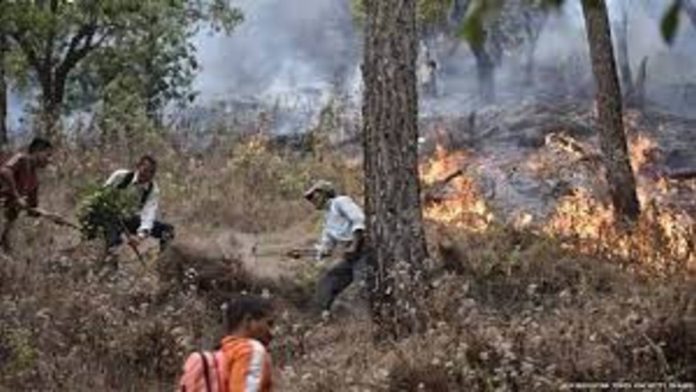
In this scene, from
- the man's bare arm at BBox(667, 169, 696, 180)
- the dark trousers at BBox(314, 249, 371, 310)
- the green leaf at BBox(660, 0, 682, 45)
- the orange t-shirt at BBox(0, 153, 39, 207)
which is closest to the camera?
the green leaf at BBox(660, 0, 682, 45)

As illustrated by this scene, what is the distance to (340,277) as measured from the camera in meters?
8.80

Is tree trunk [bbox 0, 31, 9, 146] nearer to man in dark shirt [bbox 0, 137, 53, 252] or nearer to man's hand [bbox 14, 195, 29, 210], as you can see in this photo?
man in dark shirt [bbox 0, 137, 53, 252]

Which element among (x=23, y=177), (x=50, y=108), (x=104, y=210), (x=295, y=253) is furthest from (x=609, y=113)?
(x=50, y=108)

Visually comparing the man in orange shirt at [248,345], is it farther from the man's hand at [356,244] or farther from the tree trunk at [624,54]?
the tree trunk at [624,54]

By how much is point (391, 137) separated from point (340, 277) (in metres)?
1.30

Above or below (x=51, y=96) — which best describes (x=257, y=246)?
below

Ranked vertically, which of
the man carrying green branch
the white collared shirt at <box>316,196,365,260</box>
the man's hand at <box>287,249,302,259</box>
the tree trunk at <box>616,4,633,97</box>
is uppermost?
the tree trunk at <box>616,4,633,97</box>

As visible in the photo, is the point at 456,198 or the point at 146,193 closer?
the point at 146,193

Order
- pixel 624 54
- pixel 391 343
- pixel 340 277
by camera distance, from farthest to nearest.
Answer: pixel 624 54 → pixel 340 277 → pixel 391 343

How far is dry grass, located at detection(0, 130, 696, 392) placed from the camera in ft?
20.4

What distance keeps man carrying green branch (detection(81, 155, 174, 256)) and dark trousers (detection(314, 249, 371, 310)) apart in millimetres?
1718

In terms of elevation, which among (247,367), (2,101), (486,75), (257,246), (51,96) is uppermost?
(486,75)

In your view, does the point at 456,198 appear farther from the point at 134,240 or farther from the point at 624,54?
the point at 624,54

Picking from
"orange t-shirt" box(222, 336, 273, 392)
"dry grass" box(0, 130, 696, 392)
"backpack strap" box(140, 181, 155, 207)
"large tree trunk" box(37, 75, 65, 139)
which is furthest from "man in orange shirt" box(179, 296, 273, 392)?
"large tree trunk" box(37, 75, 65, 139)
